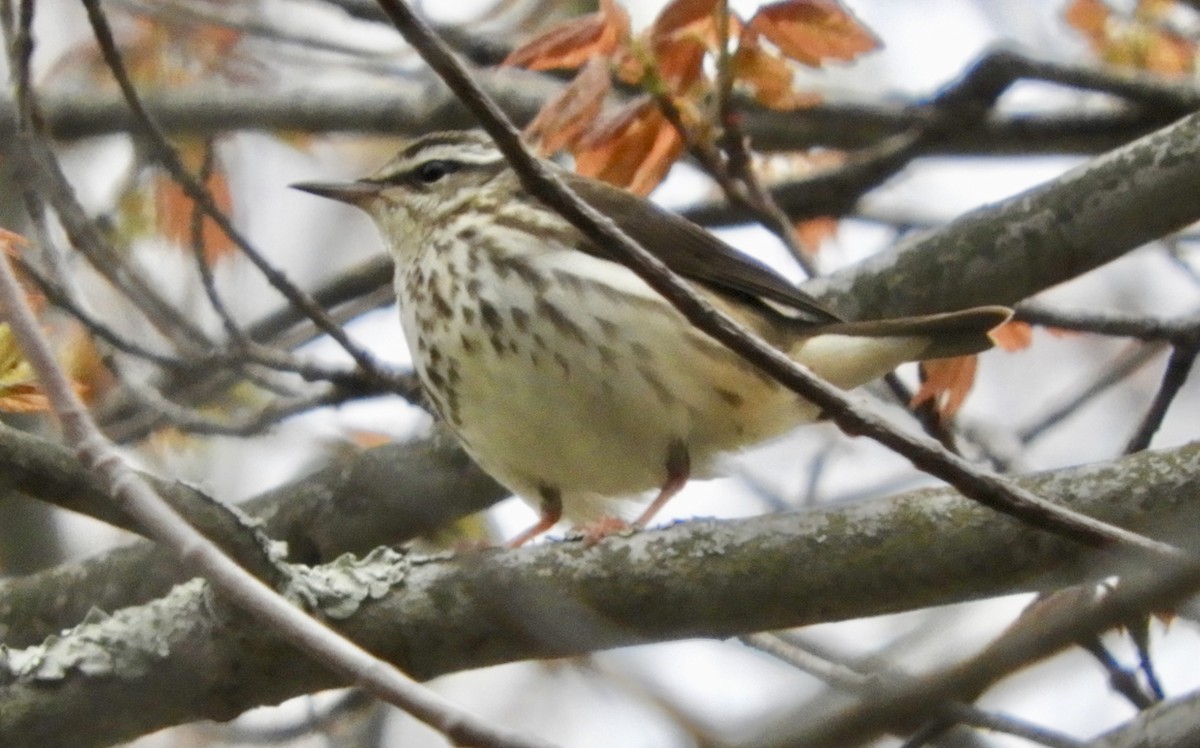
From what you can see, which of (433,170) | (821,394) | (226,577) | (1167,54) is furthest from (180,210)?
(226,577)

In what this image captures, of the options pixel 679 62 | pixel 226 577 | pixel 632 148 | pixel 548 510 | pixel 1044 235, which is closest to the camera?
pixel 226 577

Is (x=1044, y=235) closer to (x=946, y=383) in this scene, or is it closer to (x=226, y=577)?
(x=946, y=383)

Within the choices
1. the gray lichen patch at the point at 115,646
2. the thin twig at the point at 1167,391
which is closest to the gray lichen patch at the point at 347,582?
the gray lichen patch at the point at 115,646

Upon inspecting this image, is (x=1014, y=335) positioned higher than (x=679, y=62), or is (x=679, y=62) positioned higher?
(x=679, y=62)

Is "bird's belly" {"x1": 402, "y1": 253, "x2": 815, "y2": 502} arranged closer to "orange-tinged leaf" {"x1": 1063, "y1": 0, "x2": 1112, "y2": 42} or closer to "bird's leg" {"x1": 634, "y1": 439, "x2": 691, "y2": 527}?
"bird's leg" {"x1": 634, "y1": 439, "x2": 691, "y2": 527}

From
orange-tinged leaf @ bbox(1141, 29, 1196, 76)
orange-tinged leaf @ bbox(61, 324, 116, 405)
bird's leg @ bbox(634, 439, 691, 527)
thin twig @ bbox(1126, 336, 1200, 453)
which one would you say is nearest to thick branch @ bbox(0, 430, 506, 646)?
bird's leg @ bbox(634, 439, 691, 527)

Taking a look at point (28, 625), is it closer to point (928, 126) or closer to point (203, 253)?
point (203, 253)

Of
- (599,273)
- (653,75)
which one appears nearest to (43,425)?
(599,273)
